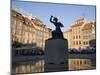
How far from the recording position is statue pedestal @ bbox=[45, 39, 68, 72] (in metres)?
2.64

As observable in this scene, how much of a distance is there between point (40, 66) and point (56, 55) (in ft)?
0.78

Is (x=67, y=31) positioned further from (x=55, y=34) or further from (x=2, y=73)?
(x=2, y=73)

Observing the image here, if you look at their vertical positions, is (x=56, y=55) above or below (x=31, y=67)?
above

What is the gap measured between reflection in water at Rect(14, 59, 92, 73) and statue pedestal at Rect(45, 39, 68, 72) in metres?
0.07

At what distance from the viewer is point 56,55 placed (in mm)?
2680

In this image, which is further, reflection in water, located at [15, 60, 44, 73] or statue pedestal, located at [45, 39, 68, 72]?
statue pedestal, located at [45, 39, 68, 72]

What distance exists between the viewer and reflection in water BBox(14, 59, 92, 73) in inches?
99.4

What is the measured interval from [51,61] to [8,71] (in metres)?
0.52

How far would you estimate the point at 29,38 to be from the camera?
8.39 feet

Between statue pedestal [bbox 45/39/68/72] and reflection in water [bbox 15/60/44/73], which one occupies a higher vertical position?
statue pedestal [bbox 45/39/68/72]

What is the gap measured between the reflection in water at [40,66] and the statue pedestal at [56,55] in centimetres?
7

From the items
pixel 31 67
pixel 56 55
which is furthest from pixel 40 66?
pixel 56 55

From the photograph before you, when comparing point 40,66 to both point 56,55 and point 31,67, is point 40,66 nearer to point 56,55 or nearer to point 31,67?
point 31,67

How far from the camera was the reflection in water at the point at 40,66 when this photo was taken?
99.4 inches
